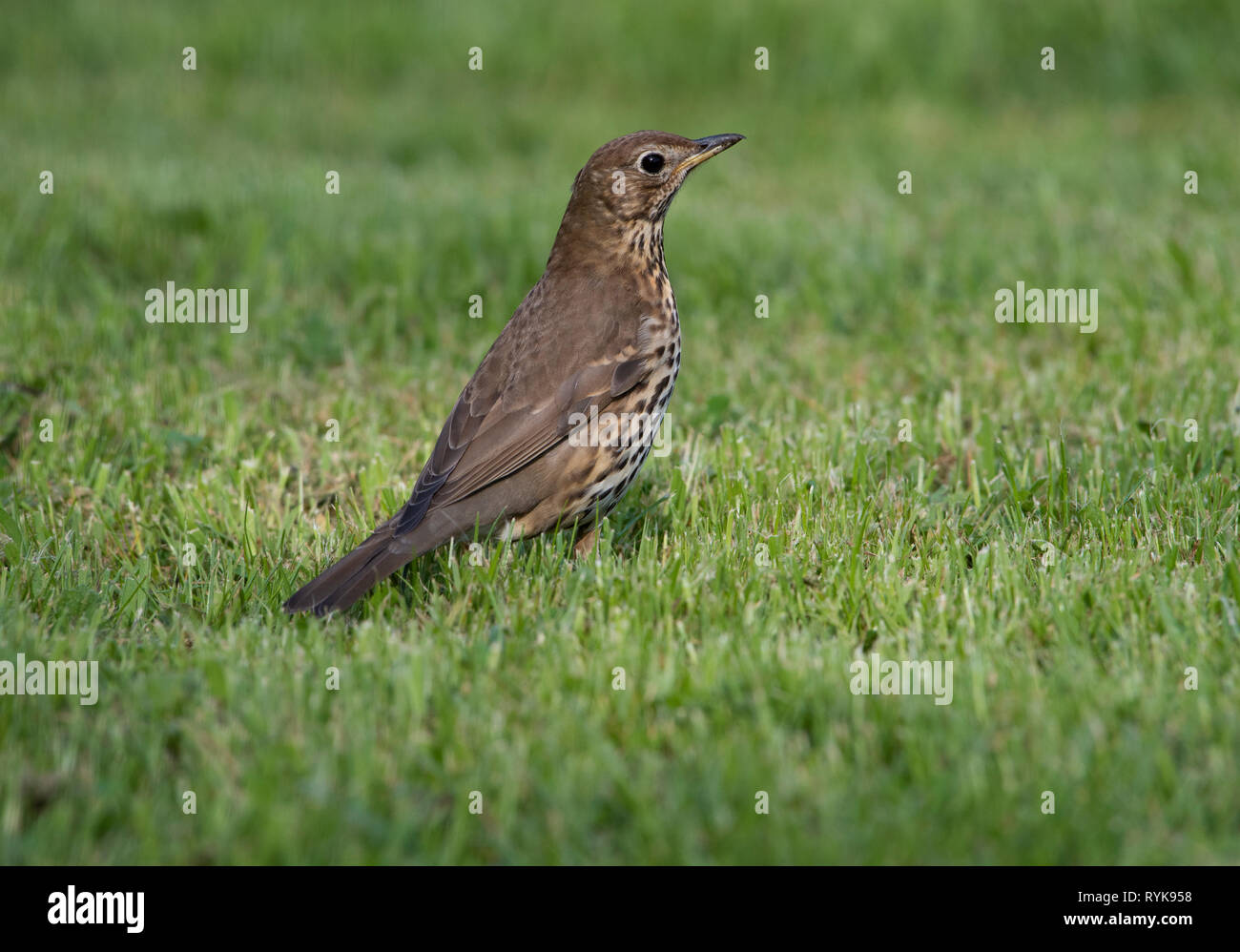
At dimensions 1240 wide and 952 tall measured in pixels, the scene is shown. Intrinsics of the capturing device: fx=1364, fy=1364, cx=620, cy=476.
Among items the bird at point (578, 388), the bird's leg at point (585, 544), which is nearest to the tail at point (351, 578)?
the bird at point (578, 388)

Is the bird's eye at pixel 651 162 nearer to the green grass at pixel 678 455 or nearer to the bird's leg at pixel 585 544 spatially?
the green grass at pixel 678 455

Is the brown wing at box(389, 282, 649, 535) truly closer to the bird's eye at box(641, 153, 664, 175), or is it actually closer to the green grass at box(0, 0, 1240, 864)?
the green grass at box(0, 0, 1240, 864)

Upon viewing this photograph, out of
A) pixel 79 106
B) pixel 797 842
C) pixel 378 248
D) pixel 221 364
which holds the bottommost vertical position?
pixel 797 842

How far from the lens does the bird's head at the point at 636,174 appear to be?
→ 16.3 ft

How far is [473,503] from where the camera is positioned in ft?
15.0

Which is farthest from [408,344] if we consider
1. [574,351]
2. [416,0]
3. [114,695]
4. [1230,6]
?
[1230,6]

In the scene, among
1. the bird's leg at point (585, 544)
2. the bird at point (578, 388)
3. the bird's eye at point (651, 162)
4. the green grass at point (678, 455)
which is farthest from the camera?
the bird's eye at point (651, 162)

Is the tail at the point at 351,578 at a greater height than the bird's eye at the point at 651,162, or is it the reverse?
the bird's eye at the point at 651,162

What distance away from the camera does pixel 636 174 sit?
16.3 feet

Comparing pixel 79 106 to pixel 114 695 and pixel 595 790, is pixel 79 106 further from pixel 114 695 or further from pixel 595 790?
pixel 595 790

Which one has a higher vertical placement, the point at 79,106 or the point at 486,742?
the point at 79,106

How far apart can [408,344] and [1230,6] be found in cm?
893

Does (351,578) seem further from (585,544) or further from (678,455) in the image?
(678,455)

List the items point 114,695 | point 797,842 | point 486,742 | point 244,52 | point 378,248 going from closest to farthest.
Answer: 1. point 797,842
2. point 486,742
3. point 114,695
4. point 378,248
5. point 244,52
